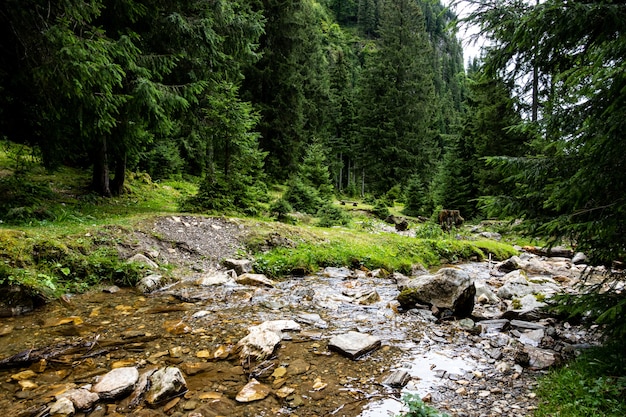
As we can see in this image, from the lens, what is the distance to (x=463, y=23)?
4.36 metres

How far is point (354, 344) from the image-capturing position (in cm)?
429

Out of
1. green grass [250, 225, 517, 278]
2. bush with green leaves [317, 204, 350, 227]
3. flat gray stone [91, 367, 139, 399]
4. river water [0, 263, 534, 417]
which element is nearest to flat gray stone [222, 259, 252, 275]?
green grass [250, 225, 517, 278]

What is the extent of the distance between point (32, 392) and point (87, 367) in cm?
51

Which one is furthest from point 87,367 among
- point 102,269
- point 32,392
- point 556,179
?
point 556,179

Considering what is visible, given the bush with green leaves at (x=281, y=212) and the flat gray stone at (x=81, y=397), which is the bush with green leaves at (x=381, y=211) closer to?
the bush with green leaves at (x=281, y=212)

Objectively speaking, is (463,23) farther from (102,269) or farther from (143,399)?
(102,269)

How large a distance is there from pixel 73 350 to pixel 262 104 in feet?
80.2

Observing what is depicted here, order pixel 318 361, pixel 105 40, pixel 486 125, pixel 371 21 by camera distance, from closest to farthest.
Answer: pixel 318 361 < pixel 105 40 < pixel 486 125 < pixel 371 21

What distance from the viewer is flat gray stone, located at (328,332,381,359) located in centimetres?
414

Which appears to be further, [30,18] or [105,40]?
[105,40]

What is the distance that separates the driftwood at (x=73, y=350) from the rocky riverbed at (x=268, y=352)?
16mm

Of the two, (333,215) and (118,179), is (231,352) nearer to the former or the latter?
(118,179)

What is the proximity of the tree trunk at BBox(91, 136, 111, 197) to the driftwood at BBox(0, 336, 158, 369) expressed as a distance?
8.59 metres

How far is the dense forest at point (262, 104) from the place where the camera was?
→ 3.54 meters
